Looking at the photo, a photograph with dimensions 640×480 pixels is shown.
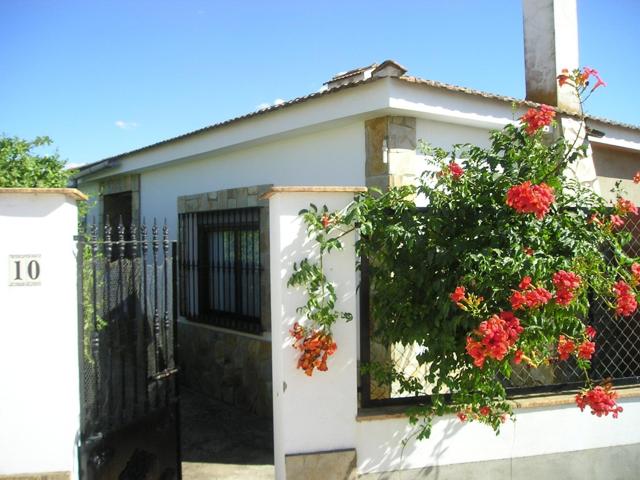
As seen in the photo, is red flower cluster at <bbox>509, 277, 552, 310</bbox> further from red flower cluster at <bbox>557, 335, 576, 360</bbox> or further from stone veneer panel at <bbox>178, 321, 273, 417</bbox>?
stone veneer panel at <bbox>178, 321, 273, 417</bbox>

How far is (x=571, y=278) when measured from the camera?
2.74m

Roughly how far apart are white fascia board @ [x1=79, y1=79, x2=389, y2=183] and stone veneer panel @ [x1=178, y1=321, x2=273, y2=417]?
2337 mm

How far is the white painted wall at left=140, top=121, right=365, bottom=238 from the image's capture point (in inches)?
197

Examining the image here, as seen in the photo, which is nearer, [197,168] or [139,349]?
[139,349]

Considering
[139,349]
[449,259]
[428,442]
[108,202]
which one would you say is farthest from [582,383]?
[108,202]

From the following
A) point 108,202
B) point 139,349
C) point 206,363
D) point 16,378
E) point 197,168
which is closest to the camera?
point 16,378

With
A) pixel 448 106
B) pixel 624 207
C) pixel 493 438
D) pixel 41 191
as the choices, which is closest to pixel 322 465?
pixel 493 438

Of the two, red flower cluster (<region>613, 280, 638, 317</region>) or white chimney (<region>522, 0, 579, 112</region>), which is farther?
white chimney (<region>522, 0, 579, 112</region>)

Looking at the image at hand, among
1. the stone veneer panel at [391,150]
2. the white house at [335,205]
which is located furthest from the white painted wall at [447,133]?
the stone veneer panel at [391,150]

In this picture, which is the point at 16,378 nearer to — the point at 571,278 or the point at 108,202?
the point at 571,278

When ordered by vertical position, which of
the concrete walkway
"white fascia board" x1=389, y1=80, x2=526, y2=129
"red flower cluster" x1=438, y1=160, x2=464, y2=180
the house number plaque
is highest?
"white fascia board" x1=389, y1=80, x2=526, y2=129

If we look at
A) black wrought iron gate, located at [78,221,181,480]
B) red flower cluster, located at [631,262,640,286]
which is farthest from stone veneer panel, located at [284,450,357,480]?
red flower cluster, located at [631,262,640,286]

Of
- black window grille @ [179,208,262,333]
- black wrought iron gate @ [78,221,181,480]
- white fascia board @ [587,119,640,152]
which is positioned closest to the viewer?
black wrought iron gate @ [78,221,181,480]

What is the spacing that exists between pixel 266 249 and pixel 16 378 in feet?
10.4
